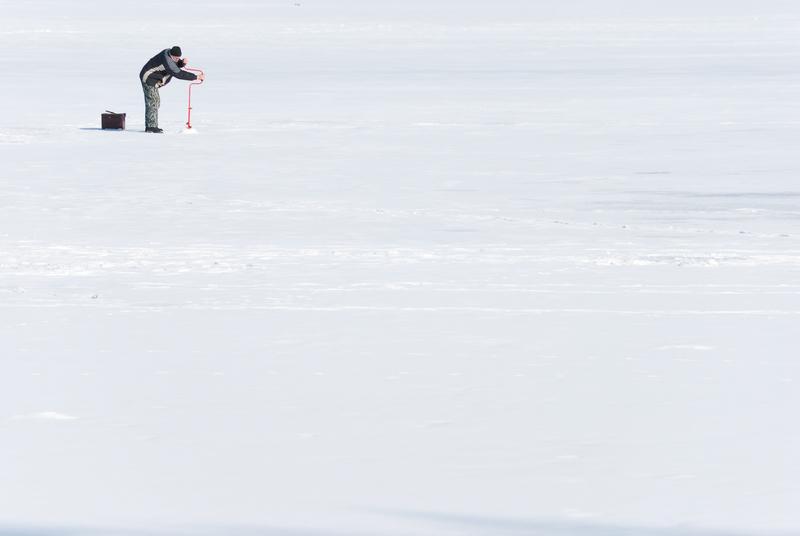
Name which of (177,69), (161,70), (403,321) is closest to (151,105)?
(161,70)

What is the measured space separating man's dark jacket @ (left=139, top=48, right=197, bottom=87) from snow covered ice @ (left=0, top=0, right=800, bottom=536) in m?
0.71

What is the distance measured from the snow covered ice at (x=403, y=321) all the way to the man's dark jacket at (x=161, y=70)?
708 mm

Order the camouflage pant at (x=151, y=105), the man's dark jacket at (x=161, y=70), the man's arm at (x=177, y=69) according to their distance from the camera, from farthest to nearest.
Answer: the camouflage pant at (x=151, y=105), the man's dark jacket at (x=161, y=70), the man's arm at (x=177, y=69)

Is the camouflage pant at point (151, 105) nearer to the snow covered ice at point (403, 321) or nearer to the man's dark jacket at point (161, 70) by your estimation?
the man's dark jacket at point (161, 70)

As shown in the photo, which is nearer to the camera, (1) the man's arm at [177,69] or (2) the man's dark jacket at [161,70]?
(1) the man's arm at [177,69]

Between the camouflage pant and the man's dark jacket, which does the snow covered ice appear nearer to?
the camouflage pant

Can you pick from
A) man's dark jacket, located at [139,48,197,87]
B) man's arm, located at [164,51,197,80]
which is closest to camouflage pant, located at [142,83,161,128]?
man's dark jacket, located at [139,48,197,87]

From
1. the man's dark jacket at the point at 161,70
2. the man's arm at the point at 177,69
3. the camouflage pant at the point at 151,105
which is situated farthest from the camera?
the camouflage pant at the point at 151,105

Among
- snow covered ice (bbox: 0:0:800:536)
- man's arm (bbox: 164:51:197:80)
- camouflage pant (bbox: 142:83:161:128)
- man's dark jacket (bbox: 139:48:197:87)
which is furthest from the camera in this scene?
Answer: camouflage pant (bbox: 142:83:161:128)

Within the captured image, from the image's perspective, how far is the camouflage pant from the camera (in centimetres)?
2125

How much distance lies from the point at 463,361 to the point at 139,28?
157 feet

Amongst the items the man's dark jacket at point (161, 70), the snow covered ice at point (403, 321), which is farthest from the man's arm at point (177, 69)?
the snow covered ice at point (403, 321)

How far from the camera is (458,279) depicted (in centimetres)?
1055

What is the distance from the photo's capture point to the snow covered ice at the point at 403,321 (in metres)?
5.71
